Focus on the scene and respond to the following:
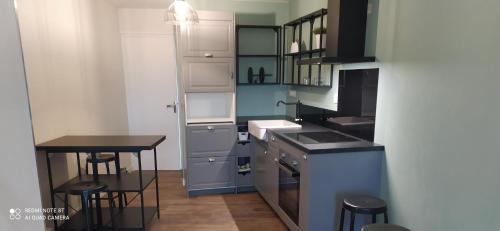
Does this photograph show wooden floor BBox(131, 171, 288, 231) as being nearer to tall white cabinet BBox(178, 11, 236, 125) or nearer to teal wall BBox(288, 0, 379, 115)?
tall white cabinet BBox(178, 11, 236, 125)

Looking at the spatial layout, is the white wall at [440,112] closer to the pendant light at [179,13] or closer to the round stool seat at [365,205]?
the round stool seat at [365,205]

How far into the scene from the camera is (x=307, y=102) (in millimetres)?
3512

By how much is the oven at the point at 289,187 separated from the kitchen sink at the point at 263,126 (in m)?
0.49

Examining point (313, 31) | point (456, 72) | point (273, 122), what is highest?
point (313, 31)

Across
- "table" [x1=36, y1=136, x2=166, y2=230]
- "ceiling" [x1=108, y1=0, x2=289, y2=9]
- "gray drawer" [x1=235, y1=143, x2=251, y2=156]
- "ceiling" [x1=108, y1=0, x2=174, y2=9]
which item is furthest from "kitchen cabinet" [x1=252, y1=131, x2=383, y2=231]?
"ceiling" [x1=108, y1=0, x2=174, y2=9]

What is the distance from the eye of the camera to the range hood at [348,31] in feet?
7.60

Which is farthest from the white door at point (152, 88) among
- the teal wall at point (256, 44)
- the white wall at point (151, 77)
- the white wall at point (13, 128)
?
the white wall at point (13, 128)

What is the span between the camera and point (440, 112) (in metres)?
1.73

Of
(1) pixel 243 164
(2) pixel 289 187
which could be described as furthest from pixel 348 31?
(1) pixel 243 164

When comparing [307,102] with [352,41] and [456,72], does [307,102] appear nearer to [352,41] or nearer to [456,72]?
[352,41]

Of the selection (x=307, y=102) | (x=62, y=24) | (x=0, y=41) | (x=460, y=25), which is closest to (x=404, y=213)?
(x=460, y=25)

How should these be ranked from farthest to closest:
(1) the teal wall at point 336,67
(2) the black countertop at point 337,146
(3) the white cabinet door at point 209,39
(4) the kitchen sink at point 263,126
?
(3) the white cabinet door at point 209,39
(4) the kitchen sink at point 263,126
(1) the teal wall at point 336,67
(2) the black countertop at point 337,146

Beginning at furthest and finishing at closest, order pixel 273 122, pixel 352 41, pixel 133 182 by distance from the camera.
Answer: pixel 273 122 → pixel 133 182 → pixel 352 41

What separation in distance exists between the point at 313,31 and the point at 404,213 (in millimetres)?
1948
